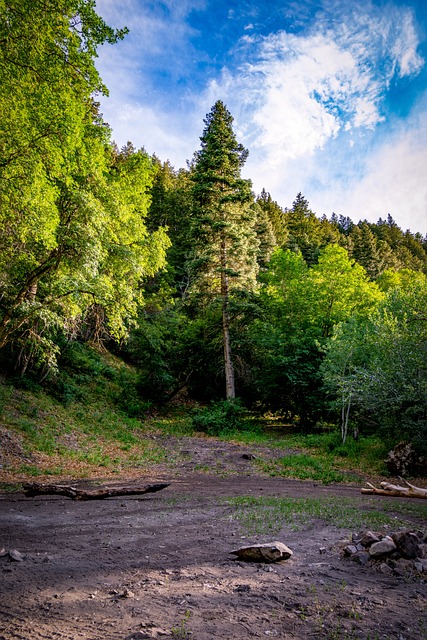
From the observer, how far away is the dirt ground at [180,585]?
3.10 m

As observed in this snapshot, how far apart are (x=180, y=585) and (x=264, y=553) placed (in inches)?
53.1

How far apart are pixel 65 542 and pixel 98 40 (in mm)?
10711

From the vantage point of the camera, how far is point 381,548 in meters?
4.89

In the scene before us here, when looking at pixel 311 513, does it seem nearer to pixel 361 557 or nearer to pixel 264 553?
pixel 361 557

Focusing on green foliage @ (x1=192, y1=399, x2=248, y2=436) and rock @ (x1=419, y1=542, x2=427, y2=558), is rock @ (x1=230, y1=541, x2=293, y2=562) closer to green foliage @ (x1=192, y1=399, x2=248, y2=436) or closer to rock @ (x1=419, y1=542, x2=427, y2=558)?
rock @ (x1=419, y1=542, x2=427, y2=558)

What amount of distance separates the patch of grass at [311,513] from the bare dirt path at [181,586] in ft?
1.05

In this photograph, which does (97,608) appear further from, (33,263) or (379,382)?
(379,382)

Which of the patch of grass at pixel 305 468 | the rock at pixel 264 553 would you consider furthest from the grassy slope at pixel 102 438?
the rock at pixel 264 553

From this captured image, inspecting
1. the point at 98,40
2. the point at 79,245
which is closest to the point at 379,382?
the point at 79,245

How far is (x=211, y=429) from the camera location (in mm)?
20562

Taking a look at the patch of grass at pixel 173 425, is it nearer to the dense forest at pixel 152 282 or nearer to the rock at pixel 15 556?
the dense forest at pixel 152 282

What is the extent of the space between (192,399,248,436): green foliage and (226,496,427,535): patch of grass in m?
11.7

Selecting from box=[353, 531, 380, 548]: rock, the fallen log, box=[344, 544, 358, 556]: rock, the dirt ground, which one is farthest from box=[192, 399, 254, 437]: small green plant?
box=[344, 544, 358, 556]: rock

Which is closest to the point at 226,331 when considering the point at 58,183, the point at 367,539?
the point at 58,183
